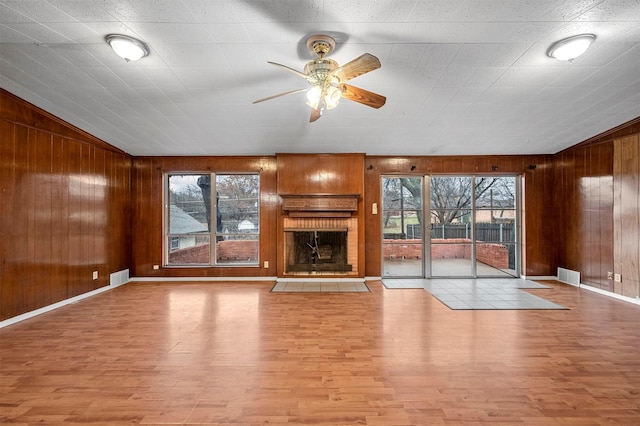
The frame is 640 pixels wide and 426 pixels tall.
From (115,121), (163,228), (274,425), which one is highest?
(115,121)

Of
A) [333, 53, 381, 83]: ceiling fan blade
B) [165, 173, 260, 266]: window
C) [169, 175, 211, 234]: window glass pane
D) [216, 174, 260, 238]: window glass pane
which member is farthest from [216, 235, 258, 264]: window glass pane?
[333, 53, 381, 83]: ceiling fan blade

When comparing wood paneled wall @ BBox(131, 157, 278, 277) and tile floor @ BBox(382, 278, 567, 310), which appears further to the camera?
wood paneled wall @ BBox(131, 157, 278, 277)

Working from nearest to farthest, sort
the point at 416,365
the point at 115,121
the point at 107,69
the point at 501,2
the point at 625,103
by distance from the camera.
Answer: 1. the point at 501,2
2. the point at 416,365
3. the point at 107,69
4. the point at 625,103
5. the point at 115,121

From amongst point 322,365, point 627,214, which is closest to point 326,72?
point 322,365

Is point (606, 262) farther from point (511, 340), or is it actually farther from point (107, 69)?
point (107, 69)

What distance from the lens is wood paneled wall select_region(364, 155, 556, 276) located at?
18.7ft

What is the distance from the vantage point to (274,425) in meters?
1.75

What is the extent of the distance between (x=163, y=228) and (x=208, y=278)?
1.43m

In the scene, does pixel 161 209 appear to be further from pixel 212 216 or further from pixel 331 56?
pixel 331 56

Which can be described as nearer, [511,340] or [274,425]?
[274,425]

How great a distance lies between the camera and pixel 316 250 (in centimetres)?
566

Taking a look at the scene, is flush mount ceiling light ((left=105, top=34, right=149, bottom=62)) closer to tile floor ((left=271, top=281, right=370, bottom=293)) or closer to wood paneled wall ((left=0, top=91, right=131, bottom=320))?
wood paneled wall ((left=0, top=91, right=131, bottom=320))

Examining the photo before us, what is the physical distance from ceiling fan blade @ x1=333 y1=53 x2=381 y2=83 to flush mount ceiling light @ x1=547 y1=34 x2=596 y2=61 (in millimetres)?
1671

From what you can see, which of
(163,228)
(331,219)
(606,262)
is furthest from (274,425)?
(606,262)
